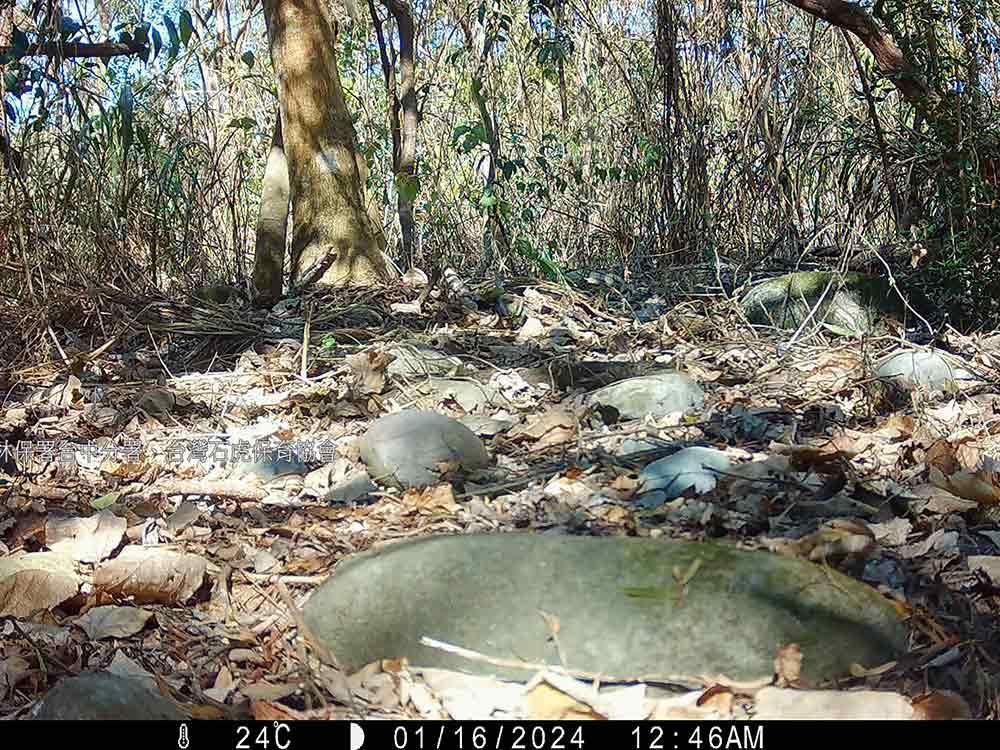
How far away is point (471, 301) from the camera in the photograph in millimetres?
4281

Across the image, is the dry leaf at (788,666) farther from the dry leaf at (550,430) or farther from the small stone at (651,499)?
the dry leaf at (550,430)

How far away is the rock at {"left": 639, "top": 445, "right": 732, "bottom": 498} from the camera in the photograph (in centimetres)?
223

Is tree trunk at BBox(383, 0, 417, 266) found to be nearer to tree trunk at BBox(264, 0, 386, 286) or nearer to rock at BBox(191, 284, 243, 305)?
tree trunk at BBox(264, 0, 386, 286)

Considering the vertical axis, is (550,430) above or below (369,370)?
below

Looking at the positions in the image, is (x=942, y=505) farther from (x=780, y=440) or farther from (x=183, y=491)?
(x=183, y=491)

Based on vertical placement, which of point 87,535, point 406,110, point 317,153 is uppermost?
point 406,110

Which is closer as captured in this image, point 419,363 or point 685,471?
point 685,471

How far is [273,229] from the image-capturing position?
438 centimetres

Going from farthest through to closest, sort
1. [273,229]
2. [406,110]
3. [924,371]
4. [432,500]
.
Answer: [406,110]
[273,229]
[924,371]
[432,500]

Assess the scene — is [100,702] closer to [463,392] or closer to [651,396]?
[651,396]
